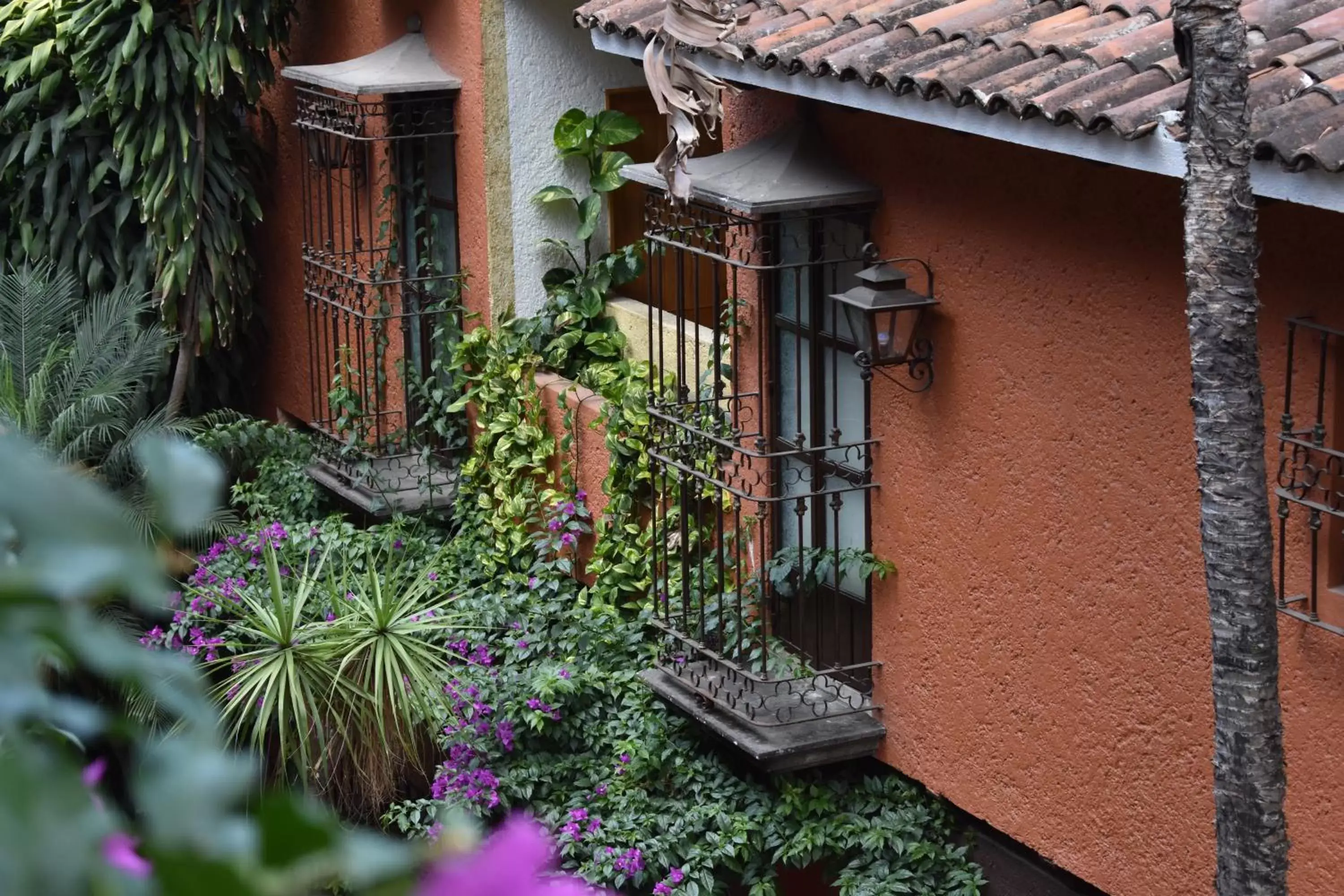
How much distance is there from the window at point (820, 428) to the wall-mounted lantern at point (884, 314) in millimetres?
384

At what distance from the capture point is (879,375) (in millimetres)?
6117

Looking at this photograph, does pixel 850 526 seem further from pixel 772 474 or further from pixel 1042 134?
pixel 1042 134

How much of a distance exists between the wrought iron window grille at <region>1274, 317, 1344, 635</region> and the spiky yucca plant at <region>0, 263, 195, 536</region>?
6001 millimetres

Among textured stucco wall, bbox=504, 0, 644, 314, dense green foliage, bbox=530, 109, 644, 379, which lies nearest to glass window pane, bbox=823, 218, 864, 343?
dense green foliage, bbox=530, 109, 644, 379

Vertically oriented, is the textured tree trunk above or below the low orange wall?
above

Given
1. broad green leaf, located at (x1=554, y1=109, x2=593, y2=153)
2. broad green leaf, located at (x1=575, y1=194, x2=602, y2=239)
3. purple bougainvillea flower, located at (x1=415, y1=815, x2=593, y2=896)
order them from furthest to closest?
1. broad green leaf, located at (x1=575, y1=194, x2=602, y2=239)
2. broad green leaf, located at (x1=554, y1=109, x2=593, y2=153)
3. purple bougainvillea flower, located at (x1=415, y1=815, x2=593, y2=896)

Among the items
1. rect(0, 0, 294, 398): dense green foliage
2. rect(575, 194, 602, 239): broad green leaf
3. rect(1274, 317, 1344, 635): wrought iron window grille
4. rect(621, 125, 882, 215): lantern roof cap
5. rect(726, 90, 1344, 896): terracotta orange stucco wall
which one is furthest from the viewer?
rect(0, 0, 294, 398): dense green foliage

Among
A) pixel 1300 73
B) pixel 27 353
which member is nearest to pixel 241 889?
pixel 1300 73

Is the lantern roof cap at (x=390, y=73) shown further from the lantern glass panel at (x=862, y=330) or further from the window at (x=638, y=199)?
the lantern glass panel at (x=862, y=330)

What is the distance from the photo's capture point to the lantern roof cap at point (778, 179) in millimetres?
5887

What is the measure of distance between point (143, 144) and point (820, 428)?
16.3ft

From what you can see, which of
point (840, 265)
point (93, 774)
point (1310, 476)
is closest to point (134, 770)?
point (93, 774)

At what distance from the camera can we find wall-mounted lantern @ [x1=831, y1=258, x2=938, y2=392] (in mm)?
5609

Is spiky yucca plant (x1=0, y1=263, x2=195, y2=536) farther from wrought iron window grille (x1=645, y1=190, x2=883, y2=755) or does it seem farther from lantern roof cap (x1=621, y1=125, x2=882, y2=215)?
lantern roof cap (x1=621, y1=125, x2=882, y2=215)
